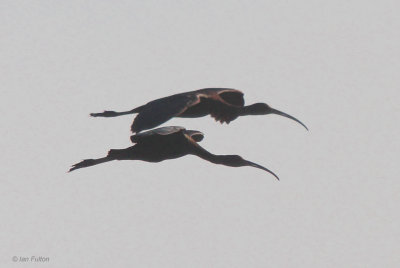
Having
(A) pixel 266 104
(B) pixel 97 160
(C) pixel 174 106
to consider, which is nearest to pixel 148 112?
(C) pixel 174 106

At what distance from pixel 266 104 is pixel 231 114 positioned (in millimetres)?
1159

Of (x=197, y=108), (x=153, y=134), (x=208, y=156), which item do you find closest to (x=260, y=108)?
(x=197, y=108)

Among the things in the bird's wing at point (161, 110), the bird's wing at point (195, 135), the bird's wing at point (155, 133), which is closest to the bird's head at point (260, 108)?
the bird's wing at point (195, 135)

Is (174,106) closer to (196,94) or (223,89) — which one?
(196,94)

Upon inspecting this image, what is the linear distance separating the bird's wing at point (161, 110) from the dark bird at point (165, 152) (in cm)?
173

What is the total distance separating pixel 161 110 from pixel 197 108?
4.40 metres

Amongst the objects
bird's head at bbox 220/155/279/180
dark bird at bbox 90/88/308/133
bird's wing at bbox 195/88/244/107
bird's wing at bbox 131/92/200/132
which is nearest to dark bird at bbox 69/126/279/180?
bird's head at bbox 220/155/279/180

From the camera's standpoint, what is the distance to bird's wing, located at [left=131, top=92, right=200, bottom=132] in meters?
21.5

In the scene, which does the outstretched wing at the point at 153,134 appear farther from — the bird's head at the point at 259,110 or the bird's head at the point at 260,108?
the bird's head at the point at 260,108

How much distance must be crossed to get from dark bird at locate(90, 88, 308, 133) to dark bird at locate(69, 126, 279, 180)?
27.4 inches

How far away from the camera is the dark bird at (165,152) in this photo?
2538 cm

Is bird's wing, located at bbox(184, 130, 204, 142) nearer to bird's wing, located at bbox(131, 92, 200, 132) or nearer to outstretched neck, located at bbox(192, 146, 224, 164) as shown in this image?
outstretched neck, located at bbox(192, 146, 224, 164)

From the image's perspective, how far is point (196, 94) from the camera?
24156 millimetres

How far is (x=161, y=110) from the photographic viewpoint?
22250 mm
